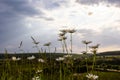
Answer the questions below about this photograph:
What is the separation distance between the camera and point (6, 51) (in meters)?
8.00

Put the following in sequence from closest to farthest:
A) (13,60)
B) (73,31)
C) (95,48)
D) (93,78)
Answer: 1. (93,78)
2. (95,48)
3. (73,31)
4. (13,60)

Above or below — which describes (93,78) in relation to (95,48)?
below

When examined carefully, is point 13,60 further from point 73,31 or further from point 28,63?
point 73,31

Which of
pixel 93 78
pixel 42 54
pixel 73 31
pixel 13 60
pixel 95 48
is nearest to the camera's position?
pixel 93 78

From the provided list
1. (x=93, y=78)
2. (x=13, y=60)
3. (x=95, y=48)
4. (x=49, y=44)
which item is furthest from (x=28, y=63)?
(x=93, y=78)

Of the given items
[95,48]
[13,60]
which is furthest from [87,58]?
[13,60]

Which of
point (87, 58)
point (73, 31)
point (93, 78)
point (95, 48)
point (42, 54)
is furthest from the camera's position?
point (73, 31)

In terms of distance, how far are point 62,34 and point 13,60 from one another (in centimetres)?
188

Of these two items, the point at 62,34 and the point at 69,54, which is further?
the point at 62,34

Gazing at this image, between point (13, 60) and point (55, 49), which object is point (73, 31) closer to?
point (55, 49)

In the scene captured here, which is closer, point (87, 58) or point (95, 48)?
point (95, 48)

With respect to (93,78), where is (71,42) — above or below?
above

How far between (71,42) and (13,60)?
7.95 feet

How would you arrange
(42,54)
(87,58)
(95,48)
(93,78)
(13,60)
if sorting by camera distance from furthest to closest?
(13,60), (87,58), (42,54), (95,48), (93,78)
